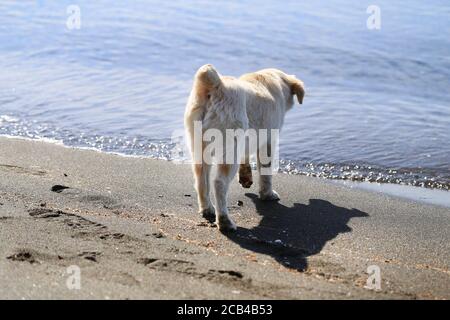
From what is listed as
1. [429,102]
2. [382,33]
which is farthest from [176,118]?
[382,33]

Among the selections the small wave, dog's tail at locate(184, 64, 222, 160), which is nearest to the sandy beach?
the small wave

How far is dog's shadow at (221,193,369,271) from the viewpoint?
5.23 meters

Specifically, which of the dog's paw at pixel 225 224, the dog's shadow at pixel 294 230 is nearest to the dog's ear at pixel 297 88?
the dog's shadow at pixel 294 230

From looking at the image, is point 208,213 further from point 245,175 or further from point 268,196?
point 245,175

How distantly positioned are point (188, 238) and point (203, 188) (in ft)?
2.66

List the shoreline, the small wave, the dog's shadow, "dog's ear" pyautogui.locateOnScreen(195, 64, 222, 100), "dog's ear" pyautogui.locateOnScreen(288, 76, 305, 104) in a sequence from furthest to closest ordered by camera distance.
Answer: the small wave < "dog's ear" pyautogui.locateOnScreen(288, 76, 305, 104) < the shoreline < "dog's ear" pyautogui.locateOnScreen(195, 64, 222, 100) < the dog's shadow

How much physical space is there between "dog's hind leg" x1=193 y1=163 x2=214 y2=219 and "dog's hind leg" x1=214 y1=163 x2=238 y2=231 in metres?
0.33

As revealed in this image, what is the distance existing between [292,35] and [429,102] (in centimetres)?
562

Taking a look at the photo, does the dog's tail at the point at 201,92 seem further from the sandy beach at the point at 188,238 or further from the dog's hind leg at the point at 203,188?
the sandy beach at the point at 188,238

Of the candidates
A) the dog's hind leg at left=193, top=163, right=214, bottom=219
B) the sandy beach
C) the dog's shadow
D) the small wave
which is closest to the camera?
the sandy beach

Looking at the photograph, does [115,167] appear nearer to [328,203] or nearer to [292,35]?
[328,203]

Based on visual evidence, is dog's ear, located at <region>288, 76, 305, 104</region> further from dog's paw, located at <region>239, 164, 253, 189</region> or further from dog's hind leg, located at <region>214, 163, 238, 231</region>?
dog's hind leg, located at <region>214, 163, 238, 231</region>

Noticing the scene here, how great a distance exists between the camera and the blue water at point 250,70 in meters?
8.96
